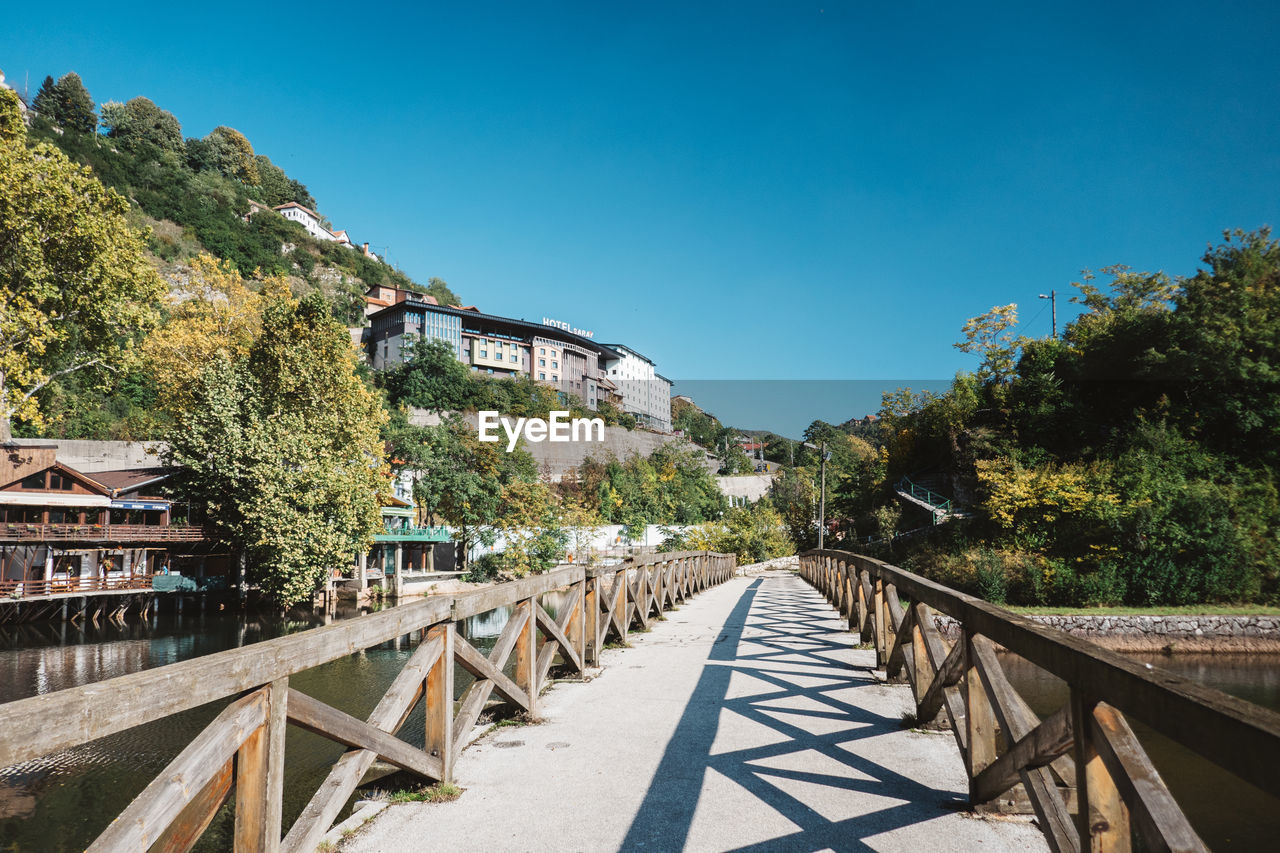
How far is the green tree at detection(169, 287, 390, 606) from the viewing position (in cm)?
2273

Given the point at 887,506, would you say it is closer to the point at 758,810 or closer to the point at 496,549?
the point at 496,549

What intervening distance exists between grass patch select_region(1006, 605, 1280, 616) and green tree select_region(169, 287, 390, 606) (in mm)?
21982

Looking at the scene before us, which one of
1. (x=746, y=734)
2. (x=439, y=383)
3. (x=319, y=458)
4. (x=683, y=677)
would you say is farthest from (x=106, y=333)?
(x=439, y=383)

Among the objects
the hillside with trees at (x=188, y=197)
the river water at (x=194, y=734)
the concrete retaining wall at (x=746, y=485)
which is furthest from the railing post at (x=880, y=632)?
the concrete retaining wall at (x=746, y=485)

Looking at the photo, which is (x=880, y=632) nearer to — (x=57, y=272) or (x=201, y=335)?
(x=57, y=272)

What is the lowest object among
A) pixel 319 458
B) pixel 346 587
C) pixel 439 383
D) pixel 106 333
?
pixel 346 587

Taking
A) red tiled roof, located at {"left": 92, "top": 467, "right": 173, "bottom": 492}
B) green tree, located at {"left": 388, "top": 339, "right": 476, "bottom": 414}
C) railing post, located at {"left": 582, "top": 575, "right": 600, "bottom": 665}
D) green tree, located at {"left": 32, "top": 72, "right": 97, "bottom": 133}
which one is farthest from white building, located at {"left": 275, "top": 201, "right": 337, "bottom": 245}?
railing post, located at {"left": 582, "top": 575, "right": 600, "bottom": 665}

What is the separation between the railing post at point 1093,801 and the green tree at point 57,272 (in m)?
24.1

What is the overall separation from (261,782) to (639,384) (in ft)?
351

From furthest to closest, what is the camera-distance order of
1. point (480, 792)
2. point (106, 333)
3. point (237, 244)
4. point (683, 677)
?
A: point (237, 244), point (106, 333), point (683, 677), point (480, 792)

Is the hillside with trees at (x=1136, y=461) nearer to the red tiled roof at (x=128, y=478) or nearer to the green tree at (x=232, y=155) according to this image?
the red tiled roof at (x=128, y=478)

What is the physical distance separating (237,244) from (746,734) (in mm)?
85820

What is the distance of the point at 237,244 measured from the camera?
7500 centimetres

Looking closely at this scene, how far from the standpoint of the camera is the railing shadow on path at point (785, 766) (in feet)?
10.4
